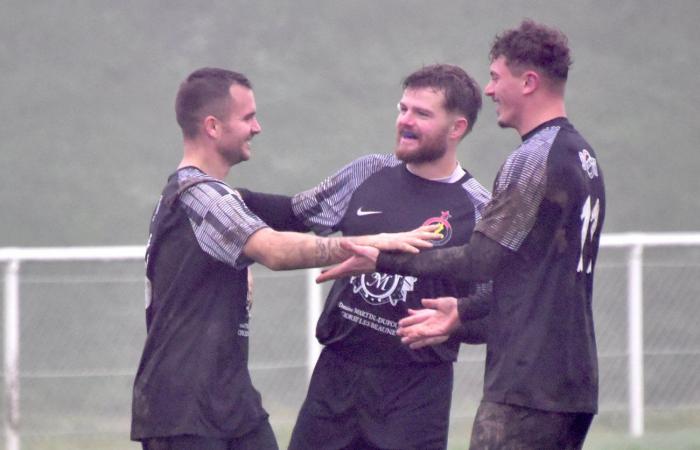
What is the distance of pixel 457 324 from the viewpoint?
4695mm

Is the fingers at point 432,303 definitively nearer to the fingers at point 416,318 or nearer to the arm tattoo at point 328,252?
the fingers at point 416,318

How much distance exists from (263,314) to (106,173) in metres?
4.22

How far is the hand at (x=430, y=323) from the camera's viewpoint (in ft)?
15.1

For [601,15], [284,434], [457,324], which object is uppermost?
[601,15]

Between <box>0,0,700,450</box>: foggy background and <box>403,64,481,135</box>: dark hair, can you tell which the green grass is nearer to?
<box>0,0,700,450</box>: foggy background

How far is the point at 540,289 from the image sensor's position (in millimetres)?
4168

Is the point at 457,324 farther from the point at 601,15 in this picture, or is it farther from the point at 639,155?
the point at 601,15

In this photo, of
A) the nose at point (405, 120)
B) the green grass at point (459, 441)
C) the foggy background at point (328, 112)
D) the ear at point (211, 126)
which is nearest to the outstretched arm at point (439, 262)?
the ear at point (211, 126)

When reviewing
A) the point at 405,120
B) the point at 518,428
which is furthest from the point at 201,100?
the point at 518,428

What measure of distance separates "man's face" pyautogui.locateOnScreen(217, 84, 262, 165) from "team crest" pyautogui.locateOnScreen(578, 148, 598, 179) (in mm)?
1265

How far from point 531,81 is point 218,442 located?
172cm

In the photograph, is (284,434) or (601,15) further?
(601,15)

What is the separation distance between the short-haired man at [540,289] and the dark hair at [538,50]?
0.20 meters

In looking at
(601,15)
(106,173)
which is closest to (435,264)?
(106,173)
